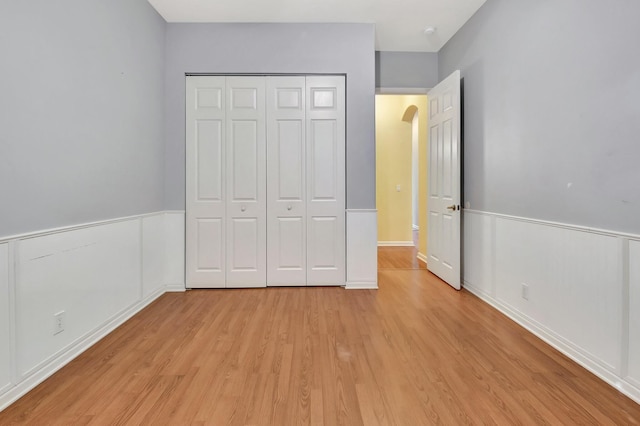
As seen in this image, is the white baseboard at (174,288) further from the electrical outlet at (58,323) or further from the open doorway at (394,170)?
the open doorway at (394,170)

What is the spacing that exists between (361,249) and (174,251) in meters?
2.01

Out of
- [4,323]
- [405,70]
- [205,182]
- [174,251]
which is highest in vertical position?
[405,70]

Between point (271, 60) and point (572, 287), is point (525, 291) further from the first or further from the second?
point (271, 60)

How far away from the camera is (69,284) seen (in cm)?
218

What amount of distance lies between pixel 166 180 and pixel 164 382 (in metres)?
2.28

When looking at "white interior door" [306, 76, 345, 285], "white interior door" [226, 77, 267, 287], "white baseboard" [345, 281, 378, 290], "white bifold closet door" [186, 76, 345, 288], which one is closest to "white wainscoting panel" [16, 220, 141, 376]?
"white bifold closet door" [186, 76, 345, 288]

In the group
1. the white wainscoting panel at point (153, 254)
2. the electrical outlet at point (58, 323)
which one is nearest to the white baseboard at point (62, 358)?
the electrical outlet at point (58, 323)

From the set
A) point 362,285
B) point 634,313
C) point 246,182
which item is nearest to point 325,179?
point 246,182

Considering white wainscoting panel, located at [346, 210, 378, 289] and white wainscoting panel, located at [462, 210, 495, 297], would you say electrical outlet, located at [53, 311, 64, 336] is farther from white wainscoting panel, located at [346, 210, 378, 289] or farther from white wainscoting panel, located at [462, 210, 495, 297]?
white wainscoting panel, located at [462, 210, 495, 297]

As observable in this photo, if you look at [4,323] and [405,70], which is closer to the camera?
[4,323]

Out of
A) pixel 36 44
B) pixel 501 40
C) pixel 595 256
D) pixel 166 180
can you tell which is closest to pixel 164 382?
pixel 36 44

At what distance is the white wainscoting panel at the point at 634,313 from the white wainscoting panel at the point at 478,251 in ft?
4.41

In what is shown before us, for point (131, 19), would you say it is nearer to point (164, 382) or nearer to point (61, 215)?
point (61, 215)

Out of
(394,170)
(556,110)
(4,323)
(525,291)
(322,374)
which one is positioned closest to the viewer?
(4,323)
